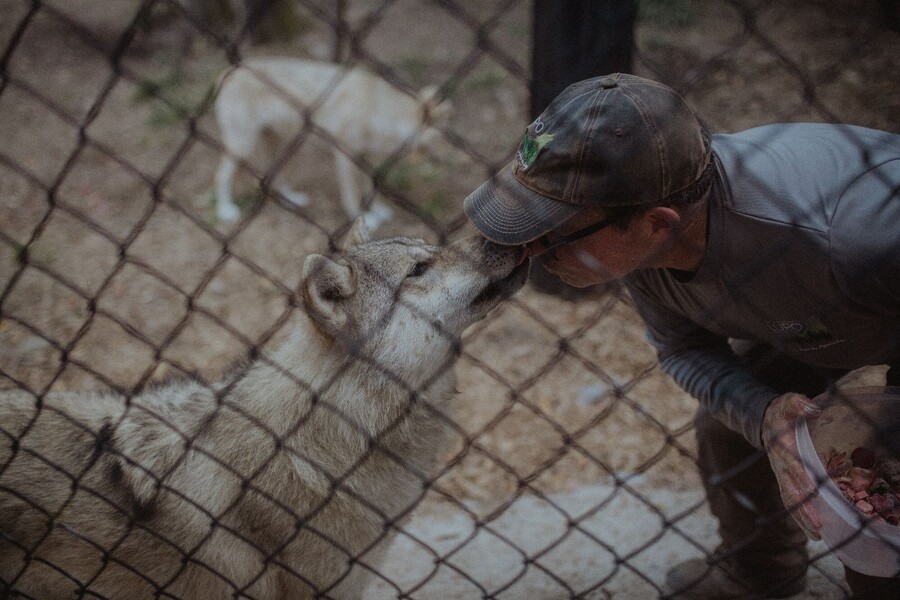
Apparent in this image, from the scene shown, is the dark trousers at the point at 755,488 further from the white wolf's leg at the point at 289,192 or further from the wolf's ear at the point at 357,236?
the white wolf's leg at the point at 289,192

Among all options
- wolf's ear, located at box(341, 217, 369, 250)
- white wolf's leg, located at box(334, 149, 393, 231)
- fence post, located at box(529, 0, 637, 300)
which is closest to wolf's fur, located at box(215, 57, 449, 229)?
white wolf's leg, located at box(334, 149, 393, 231)

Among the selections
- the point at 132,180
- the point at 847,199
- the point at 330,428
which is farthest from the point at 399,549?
the point at 132,180

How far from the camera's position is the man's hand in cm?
206

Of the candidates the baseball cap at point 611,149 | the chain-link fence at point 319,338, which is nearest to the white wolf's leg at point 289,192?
the chain-link fence at point 319,338

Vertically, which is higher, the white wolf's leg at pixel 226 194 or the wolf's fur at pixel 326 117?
the wolf's fur at pixel 326 117

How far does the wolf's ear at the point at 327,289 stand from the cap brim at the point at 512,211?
53cm

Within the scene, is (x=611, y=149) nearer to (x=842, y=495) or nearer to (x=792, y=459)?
(x=792, y=459)

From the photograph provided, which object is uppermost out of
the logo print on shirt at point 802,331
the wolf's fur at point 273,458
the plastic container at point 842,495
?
the logo print on shirt at point 802,331

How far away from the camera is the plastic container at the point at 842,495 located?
6.40 ft

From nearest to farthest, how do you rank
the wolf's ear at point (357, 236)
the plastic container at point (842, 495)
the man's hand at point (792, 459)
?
the plastic container at point (842, 495)
the man's hand at point (792, 459)
the wolf's ear at point (357, 236)

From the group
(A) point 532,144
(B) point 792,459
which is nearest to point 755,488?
(B) point 792,459

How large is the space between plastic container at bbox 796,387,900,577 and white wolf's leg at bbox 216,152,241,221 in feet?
18.8

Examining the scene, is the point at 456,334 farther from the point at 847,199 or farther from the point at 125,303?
the point at 125,303

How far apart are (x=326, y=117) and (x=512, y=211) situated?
17.0 ft
